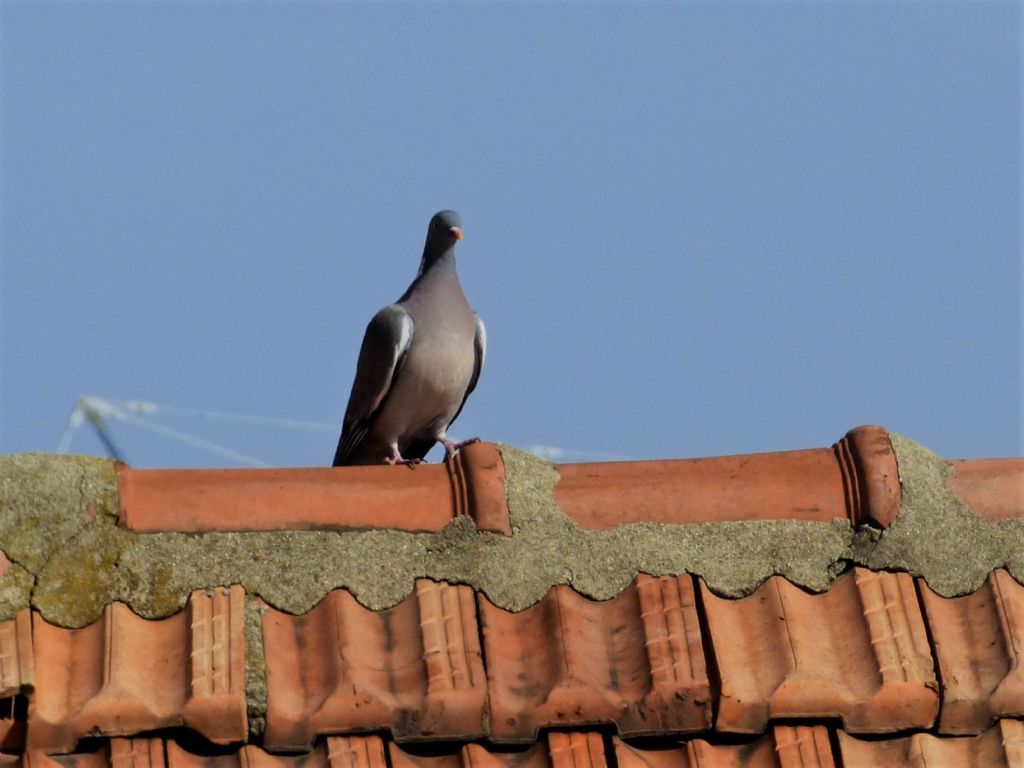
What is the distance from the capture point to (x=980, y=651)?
9.71 ft

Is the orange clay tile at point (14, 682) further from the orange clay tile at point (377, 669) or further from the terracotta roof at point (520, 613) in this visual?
the orange clay tile at point (377, 669)

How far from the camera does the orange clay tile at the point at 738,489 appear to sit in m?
3.19

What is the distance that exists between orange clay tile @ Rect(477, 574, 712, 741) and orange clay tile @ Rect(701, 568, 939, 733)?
0.18ft

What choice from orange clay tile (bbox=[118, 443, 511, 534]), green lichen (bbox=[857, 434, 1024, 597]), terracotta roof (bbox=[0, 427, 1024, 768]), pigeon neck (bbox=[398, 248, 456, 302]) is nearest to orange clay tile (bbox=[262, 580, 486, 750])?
terracotta roof (bbox=[0, 427, 1024, 768])

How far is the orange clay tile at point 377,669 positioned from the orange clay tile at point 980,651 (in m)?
0.82

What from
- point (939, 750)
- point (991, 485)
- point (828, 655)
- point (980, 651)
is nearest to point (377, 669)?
point (828, 655)

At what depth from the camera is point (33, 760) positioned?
8.59ft

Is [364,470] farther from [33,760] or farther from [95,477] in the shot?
[33,760]

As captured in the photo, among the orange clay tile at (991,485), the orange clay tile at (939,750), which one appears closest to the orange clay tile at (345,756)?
the orange clay tile at (939,750)

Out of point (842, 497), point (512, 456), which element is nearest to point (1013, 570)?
point (842, 497)

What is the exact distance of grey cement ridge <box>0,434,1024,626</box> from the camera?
2.97m

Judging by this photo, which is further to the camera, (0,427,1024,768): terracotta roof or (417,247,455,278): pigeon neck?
(417,247,455,278): pigeon neck

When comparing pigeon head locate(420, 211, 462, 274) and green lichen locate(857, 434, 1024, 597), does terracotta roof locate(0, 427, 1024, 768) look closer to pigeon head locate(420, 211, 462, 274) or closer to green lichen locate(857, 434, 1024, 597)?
green lichen locate(857, 434, 1024, 597)

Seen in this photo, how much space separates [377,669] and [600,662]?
389 millimetres
